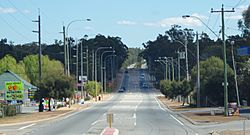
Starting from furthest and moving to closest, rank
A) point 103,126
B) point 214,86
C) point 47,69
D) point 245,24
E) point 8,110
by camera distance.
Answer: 1. point 47,69
2. point 245,24
3. point 214,86
4. point 8,110
5. point 103,126

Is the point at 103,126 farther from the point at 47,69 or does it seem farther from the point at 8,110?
the point at 47,69

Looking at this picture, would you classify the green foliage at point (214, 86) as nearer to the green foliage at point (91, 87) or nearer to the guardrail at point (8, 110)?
the guardrail at point (8, 110)

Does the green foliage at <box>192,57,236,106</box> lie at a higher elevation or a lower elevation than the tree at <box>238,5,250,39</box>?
lower

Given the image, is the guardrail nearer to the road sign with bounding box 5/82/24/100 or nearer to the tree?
the road sign with bounding box 5/82/24/100

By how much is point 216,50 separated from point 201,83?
58.9 m

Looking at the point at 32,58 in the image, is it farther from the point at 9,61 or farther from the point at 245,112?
the point at 245,112

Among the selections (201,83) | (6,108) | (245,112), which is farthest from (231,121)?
(201,83)

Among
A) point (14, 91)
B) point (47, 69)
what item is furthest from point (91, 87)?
point (14, 91)

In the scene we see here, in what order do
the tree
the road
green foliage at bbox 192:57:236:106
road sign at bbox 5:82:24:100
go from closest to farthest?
the road, road sign at bbox 5:82:24:100, green foliage at bbox 192:57:236:106, the tree

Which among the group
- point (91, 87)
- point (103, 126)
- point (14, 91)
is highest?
point (91, 87)

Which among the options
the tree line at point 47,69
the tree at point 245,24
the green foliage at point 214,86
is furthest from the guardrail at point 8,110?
the tree at point 245,24

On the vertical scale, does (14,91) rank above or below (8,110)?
above

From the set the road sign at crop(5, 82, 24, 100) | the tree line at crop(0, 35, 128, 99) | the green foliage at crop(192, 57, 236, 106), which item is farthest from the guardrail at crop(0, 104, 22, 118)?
the green foliage at crop(192, 57, 236, 106)

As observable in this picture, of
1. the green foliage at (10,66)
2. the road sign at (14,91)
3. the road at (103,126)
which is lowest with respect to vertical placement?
the road at (103,126)
